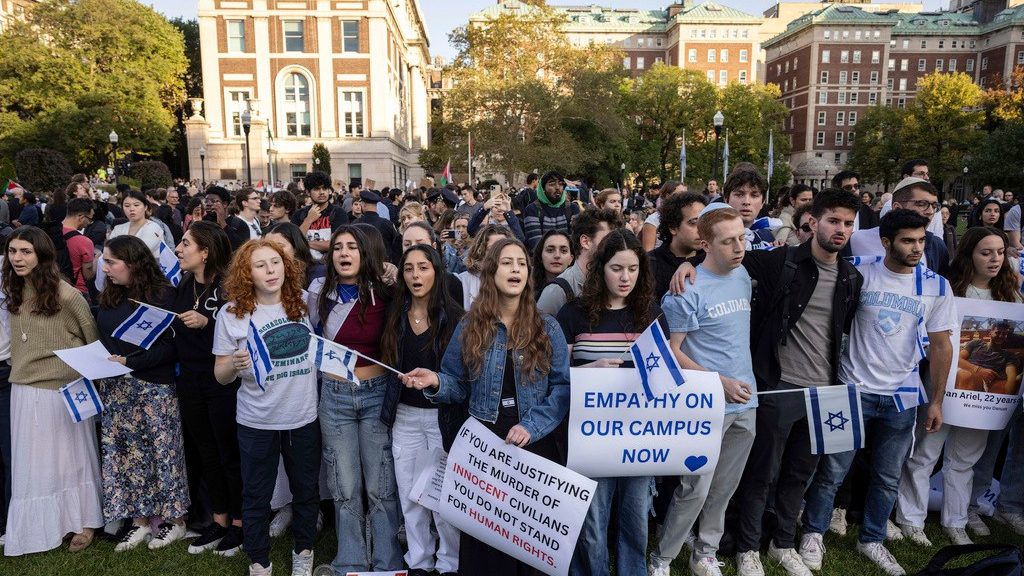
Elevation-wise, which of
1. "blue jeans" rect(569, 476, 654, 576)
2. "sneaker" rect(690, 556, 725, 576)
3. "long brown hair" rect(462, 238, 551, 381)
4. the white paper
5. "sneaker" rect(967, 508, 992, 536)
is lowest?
"sneaker" rect(967, 508, 992, 536)

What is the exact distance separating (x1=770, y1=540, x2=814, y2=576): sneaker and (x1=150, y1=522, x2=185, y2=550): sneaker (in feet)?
14.2

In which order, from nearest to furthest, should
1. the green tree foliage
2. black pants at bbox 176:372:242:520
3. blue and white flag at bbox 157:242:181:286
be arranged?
black pants at bbox 176:372:242:520
blue and white flag at bbox 157:242:181:286
the green tree foliage

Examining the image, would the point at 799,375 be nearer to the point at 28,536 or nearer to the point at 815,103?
the point at 28,536

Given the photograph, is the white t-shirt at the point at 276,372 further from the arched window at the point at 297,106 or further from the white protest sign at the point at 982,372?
the arched window at the point at 297,106

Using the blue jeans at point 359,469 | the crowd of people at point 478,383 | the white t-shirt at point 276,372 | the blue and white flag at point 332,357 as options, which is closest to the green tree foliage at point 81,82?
the crowd of people at point 478,383

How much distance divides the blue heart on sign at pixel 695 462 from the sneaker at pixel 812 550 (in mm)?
1305

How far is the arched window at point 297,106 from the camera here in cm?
4975

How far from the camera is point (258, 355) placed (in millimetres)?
3818

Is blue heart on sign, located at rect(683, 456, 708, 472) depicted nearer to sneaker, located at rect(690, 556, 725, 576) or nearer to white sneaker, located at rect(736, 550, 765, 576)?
sneaker, located at rect(690, 556, 725, 576)

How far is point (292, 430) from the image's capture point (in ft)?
13.7

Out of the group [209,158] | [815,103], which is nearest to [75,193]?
[209,158]

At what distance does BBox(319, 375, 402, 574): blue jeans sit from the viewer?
4102 mm

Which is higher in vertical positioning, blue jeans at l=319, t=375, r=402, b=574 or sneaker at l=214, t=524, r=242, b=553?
blue jeans at l=319, t=375, r=402, b=574

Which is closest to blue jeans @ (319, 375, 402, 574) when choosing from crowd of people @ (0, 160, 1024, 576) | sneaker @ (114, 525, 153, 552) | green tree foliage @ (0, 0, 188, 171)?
crowd of people @ (0, 160, 1024, 576)
